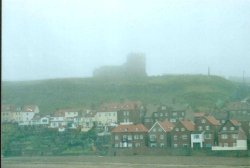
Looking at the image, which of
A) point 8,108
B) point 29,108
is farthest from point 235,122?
point 8,108

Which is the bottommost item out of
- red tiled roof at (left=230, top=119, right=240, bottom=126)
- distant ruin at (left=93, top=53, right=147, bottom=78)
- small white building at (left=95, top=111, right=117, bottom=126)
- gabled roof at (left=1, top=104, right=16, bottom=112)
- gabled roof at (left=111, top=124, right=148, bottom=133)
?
gabled roof at (left=111, top=124, right=148, bottom=133)

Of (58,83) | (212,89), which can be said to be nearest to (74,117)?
(58,83)

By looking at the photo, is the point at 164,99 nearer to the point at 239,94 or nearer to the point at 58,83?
the point at 239,94

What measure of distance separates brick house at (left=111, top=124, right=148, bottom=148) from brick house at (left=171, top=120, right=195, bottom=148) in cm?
24

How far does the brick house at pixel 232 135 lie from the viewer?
11.5ft

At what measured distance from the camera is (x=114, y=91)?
3598mm

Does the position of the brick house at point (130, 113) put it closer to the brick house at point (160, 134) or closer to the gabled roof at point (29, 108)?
the brick house at point (160, 134)

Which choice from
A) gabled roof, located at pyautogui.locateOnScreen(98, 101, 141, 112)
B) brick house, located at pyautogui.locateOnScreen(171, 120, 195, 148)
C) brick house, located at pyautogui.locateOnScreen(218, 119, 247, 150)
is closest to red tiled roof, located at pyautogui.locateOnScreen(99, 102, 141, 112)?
gabled roof, located at pyautogui.locateOnScreen(98, 101, 141, 112)

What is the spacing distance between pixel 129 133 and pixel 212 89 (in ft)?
2.57

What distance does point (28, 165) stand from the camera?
3.66m

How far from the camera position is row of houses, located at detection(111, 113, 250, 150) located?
351 centimetres

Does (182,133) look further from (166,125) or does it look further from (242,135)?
(242,135)

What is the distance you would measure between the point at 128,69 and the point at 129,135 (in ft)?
1.82

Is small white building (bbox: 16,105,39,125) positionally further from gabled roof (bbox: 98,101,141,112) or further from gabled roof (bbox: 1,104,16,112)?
gabled roof (bbox: 98,101,141,112)
